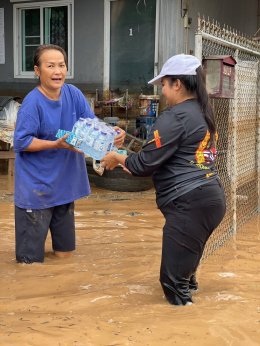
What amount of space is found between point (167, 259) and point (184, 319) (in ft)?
1.42

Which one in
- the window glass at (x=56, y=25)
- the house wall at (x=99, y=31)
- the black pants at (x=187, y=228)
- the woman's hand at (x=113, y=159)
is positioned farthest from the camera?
the window glass at (x=56, y=25)

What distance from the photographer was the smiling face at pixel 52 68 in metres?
4.56

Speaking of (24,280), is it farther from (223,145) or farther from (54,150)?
(223,145)

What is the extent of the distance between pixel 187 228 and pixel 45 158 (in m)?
1.71

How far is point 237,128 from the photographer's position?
19.7ft

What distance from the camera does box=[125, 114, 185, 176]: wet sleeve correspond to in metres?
3.46

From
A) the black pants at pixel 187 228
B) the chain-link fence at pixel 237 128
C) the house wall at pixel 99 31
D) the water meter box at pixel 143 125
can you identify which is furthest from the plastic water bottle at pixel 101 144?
the house wall at pixel 99 31

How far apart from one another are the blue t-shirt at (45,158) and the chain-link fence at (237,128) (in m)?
1.42

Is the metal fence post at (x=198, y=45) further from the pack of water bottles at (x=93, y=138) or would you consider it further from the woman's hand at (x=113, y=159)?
the woman's hand at (x=113, y=159)

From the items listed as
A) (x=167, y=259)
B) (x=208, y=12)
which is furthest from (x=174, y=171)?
(x=208, y=12)

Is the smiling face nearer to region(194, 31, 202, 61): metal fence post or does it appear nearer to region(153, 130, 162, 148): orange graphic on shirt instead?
region(194, 31, 202, 61): metal fence post

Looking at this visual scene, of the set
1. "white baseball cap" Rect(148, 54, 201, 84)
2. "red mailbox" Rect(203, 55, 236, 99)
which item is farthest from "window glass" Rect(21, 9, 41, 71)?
"white baseball cap" Rect(148, 54, 201, 84)

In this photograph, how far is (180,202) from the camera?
11.9 feet

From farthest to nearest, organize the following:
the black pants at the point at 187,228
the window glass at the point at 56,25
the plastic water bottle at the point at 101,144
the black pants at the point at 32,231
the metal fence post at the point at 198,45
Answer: the window glass at the point at 56,25 → the black pants at the point at 32,231 → the metal fence post at the point at 198,45 → the plastic water bottle at the point at 101,144 → the black pants at the point at 187,228
